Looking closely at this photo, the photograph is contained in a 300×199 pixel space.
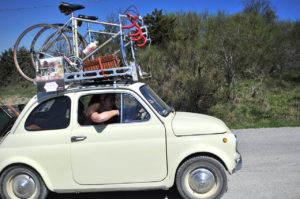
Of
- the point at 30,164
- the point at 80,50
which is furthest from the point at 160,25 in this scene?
the point at 30,164

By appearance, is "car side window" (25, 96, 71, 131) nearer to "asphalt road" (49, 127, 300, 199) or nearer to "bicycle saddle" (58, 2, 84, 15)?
"asphalt road" (49, 127, 300, 199)

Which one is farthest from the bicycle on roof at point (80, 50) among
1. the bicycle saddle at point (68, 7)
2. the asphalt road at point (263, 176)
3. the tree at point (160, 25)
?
the tree at point (160, 25)

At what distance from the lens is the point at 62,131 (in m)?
3.91

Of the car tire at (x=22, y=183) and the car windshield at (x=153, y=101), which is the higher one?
the car windshield at (x=153, y=101)

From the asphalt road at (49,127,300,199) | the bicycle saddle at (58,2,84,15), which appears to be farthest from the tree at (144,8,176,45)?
the bicycle saddle at (58,2,84,15)

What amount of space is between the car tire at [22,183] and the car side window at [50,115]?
0.64 m

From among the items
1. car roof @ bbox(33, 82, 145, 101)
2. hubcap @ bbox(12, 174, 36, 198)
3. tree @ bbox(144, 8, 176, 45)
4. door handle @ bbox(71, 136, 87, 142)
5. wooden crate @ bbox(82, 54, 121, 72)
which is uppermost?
tree @ bbox(144, 8, 176, 45)

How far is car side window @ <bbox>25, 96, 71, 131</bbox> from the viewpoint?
13.1ft

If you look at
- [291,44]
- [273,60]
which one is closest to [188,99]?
[273,60]

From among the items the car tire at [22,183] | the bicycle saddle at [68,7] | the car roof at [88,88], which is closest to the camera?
the car tire at [22,183]

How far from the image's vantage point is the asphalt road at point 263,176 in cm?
420

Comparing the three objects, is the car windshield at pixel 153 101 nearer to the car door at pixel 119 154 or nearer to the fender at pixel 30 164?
A: the car door at pixel 119 154

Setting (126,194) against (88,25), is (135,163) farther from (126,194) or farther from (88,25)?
(88,25)

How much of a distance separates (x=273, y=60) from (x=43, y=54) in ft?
53.5
